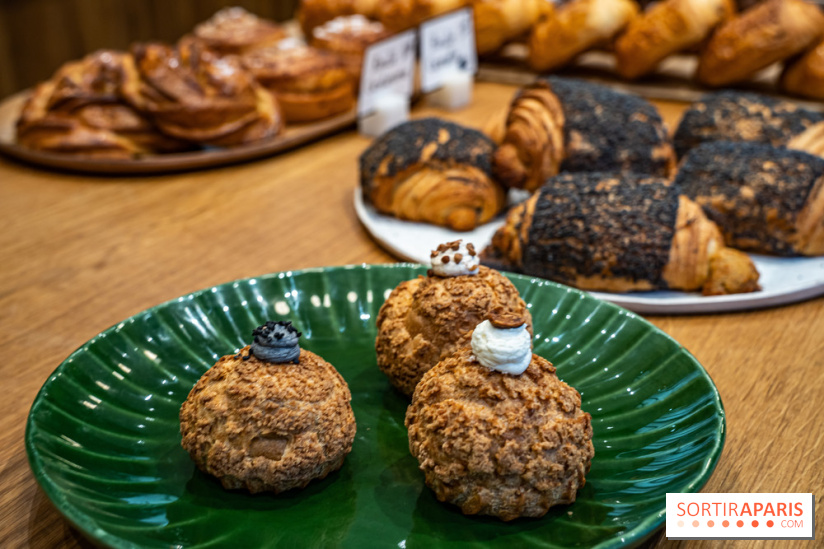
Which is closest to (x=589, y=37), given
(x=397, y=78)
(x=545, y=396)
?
(x=397, y=78)

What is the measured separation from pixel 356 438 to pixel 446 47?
7.48ft

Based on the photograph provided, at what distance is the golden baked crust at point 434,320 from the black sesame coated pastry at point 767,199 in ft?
2.88

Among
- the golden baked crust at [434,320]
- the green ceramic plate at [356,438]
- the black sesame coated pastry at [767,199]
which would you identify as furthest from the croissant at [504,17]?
the golden baked crust at [434,320]

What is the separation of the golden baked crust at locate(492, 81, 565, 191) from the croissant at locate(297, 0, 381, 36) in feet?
5.78

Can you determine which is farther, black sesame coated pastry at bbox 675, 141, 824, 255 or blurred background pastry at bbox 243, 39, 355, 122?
blurred background pastry at bbox 243, 39, 355, 122

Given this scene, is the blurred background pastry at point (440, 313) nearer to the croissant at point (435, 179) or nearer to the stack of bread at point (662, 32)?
the croissant at point (435, 179)

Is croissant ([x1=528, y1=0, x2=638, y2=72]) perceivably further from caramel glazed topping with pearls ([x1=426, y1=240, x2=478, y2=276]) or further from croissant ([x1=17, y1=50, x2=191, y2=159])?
caramel glazed topping with pearls ([x1=426, y1=240, x2=478, y2=276])

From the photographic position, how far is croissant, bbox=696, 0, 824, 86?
290 cm

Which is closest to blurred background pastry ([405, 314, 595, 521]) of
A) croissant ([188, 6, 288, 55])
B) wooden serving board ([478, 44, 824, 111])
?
wooden serving board ([478, 44, 824, 111])

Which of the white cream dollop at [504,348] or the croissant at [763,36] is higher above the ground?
the white cream dollop at [504,348]

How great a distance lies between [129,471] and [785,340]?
134cm

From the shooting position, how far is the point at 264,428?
1088mm

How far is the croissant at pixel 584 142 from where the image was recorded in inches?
86.5

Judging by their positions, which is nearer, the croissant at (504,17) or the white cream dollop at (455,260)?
the white cream dollop at (455,260)
